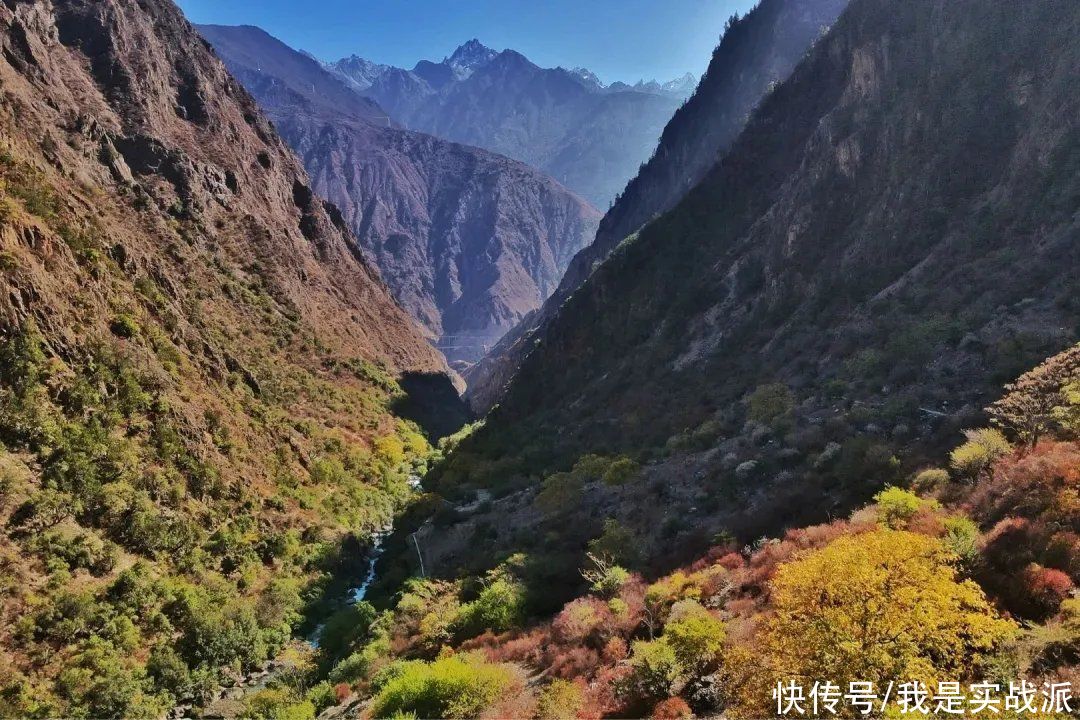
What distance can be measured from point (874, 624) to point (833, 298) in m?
36.7

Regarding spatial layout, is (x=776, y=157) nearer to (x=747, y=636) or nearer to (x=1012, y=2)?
(x=1012, y=2)

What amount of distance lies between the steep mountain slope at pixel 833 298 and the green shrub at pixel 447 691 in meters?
10.1

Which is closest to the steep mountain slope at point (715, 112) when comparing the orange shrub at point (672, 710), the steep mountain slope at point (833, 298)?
the steep mountain slope at point (833, 298)

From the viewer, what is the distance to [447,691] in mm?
15992

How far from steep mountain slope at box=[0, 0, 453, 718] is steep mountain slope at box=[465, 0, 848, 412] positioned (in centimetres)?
3879

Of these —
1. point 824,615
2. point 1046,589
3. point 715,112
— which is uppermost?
point 715,112

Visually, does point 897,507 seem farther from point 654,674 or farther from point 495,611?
point 495,611

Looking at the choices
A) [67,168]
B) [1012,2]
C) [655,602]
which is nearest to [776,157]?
[1012,2]

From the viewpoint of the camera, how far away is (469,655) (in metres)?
19.3

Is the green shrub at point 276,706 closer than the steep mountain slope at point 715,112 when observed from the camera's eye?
Yes

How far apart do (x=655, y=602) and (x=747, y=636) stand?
212 inches

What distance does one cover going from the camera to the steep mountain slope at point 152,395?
25594 millimetres

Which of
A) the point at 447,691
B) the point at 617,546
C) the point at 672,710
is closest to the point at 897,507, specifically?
the point at 672,710

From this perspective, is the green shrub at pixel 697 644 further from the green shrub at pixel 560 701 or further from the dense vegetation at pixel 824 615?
the green shrub at pixel 560 701
